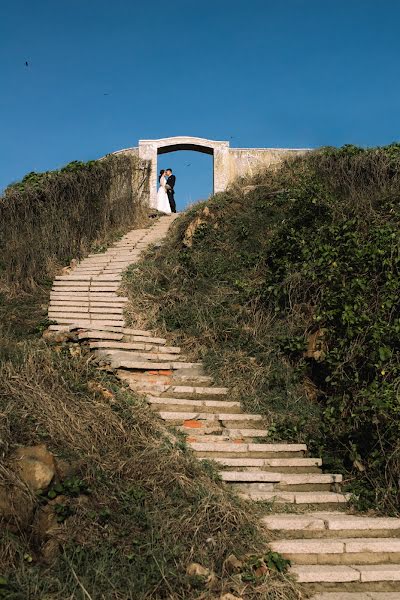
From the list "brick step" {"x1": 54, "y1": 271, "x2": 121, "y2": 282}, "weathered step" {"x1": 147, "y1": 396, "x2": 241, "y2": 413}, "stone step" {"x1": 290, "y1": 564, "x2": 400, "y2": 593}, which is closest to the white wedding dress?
"brick step" {"x1": 54, "y1": 271, "x2": 121, "y2": 282}

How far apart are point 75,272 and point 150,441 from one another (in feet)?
21.7

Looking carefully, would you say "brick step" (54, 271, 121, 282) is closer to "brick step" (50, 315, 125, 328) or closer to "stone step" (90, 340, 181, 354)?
"brick step" (50, 315, 125, 328)

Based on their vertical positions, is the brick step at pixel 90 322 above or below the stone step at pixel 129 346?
above

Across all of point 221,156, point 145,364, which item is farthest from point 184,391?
point 221,156

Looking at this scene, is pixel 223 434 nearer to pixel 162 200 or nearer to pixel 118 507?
pixel 118 507

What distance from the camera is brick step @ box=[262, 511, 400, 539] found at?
546 cm

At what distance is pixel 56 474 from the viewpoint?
512 cm

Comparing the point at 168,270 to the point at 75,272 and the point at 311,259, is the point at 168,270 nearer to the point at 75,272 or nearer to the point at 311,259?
the point at 75,272

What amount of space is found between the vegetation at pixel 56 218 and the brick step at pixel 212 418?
219 inches

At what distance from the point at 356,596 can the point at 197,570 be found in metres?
1.21

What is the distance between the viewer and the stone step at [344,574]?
190 inches

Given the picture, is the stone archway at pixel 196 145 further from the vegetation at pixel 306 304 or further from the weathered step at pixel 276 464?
the weathered step at pixel 276 464

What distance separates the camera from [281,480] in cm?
634

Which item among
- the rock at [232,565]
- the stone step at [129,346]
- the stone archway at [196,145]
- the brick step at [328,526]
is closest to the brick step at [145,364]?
the stone step at [129,346]
